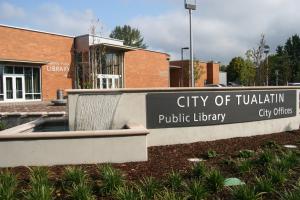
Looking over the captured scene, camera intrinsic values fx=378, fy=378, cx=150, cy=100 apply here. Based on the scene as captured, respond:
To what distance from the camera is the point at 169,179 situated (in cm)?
571

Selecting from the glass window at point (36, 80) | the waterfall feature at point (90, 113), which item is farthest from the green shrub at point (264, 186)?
the glass window at point (36, 80)

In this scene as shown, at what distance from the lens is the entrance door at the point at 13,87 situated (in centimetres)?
3265

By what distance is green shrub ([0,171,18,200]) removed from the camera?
4.90 meters

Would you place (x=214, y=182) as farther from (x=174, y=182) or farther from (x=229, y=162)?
(x=229, y=162)

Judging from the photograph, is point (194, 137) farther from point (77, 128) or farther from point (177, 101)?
point (77, 128)

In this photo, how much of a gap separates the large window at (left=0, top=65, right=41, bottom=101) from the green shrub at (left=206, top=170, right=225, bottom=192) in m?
29.8

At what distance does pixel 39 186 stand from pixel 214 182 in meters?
2.49

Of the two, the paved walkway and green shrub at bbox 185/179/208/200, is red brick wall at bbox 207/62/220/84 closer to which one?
the paved walkway

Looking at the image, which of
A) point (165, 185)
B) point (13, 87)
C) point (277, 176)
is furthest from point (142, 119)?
point (13, 87)

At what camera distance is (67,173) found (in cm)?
577

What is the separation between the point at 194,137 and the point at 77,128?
295 centimetres

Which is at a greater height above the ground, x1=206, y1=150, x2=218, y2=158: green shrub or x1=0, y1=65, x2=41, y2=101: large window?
x1=0, y1=65, x2=41, y2=101: large window

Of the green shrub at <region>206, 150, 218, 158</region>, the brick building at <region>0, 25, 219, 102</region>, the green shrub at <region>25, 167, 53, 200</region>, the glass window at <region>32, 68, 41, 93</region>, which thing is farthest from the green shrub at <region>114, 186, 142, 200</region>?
the glass window at <region>32, 68, 41, 93</region>

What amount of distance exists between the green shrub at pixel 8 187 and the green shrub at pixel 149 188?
66.5 inches
